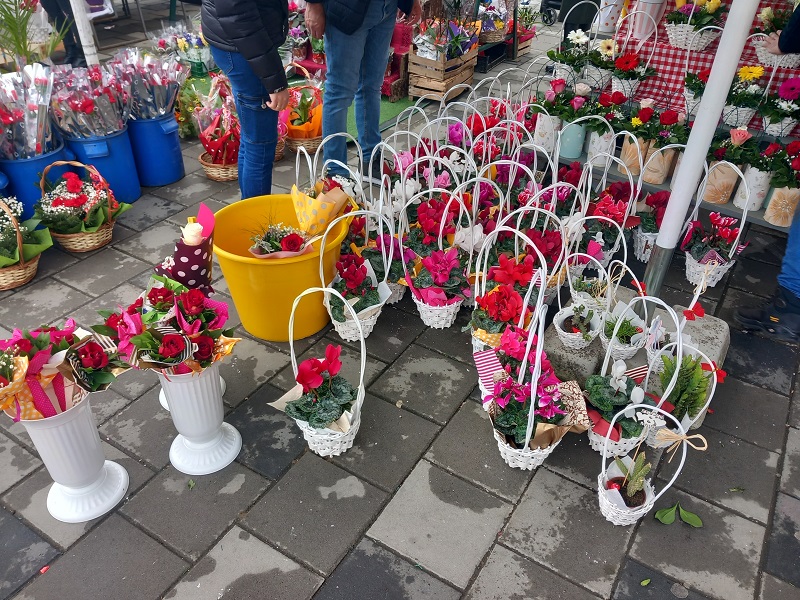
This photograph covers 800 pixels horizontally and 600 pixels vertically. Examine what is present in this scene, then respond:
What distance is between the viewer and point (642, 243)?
3180mm

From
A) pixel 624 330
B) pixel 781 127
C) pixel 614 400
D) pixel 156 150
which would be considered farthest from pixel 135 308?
pixel 781 127

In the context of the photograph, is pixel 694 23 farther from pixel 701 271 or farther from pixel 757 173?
pixel 701 271

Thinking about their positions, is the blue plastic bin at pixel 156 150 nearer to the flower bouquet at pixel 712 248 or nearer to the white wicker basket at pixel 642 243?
the white wicker basket at pixel 642 243

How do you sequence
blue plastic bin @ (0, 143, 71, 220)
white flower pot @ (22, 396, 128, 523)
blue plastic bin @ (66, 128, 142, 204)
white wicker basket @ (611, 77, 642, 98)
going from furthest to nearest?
white wicker basket @ (611, 77, 642, 98) < blue plastic bin @ (66, 128, 142, 204) < blue plastic bin @ (0, 143, 71, 220) < white flower pot @ (22, 396, 128, 523)

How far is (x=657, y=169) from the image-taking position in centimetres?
322

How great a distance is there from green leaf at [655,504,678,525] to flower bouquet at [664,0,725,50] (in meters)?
2.58

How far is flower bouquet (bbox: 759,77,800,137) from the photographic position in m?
3.00

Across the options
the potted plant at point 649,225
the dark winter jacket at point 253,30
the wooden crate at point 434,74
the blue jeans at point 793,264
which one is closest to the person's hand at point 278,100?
the dark winter jacket at point 253,30

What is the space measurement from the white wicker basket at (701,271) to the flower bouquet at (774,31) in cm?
110

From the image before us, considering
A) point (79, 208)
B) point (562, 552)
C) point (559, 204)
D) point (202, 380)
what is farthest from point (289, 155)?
point (562, 552)

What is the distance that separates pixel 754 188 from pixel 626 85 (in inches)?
39.6

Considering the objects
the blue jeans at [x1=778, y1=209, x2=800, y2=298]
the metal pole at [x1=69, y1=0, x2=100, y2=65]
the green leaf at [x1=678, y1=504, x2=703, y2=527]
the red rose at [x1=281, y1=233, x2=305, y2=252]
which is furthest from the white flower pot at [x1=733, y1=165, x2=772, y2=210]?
the metal pole at [x1=69, y1=0, x2=100, y2=65]

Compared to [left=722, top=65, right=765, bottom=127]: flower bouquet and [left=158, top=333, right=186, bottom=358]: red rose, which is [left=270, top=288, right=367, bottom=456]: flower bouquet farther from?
[left=722, top=65, right=765, bottom=127]: flower bouquet

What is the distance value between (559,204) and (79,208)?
2.52 meters
